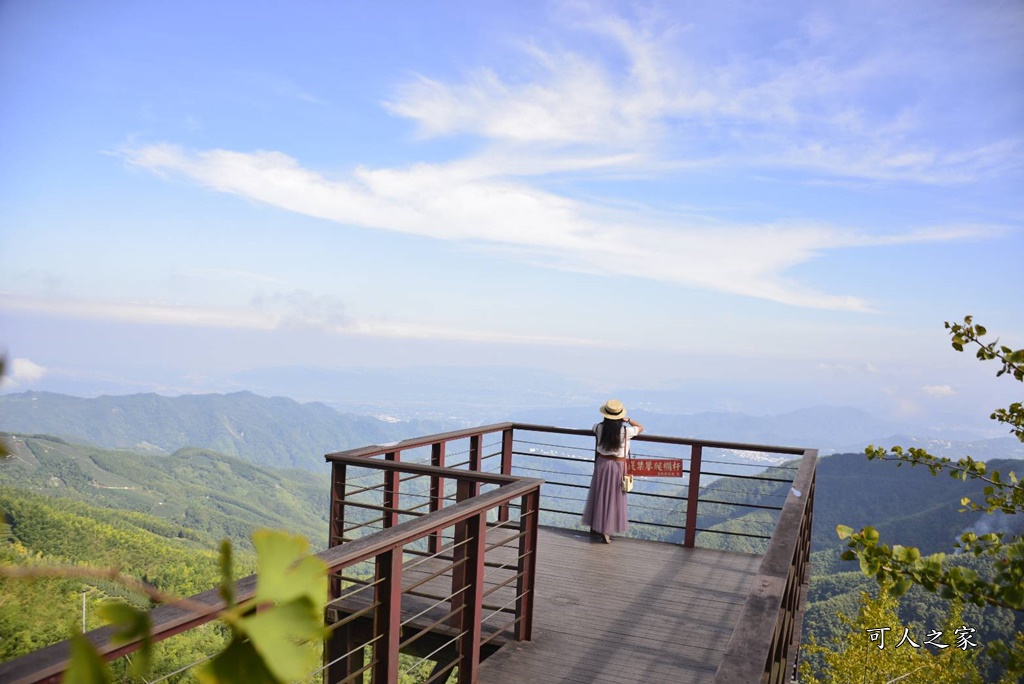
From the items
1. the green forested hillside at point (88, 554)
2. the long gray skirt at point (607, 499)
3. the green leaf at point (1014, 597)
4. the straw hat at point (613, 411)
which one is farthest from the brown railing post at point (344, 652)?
the green forested hillside at point (88, 554)

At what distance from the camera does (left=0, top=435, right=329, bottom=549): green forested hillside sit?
255 ft

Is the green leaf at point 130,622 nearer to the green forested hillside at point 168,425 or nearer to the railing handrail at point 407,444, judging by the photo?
the railing handrail at point 407,444

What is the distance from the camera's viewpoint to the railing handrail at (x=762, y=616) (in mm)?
1968

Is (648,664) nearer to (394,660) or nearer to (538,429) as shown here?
(394,660)

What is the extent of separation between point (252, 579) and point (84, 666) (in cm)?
159

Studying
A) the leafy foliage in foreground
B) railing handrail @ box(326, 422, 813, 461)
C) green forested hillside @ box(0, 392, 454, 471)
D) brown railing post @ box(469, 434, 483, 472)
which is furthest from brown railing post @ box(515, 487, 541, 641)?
green forested hillside @ box(0, 392, 454, 471)

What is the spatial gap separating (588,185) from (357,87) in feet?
147

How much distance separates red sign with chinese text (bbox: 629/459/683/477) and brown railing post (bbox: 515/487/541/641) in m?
2.45

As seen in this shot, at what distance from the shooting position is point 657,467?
6.92 m

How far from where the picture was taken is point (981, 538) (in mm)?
2365

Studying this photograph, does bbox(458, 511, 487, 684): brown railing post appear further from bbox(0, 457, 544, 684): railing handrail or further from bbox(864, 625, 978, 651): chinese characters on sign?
bbox(864, 625, 978, 651): chinese characters on sign

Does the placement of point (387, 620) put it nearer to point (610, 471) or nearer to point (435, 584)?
point (435, 584)

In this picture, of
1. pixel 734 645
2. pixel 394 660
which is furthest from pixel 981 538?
pixel 394 660

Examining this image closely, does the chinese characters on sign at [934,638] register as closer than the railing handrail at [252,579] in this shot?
No
